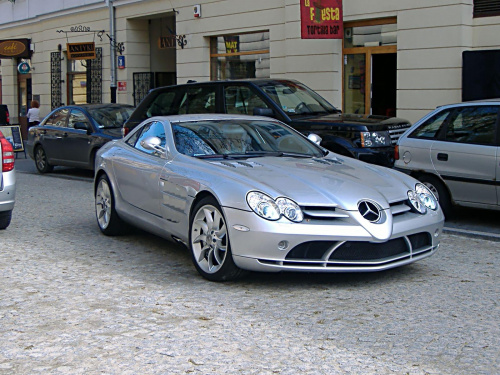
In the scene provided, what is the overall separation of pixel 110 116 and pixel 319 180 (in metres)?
10.1

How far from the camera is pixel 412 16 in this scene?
16.7m

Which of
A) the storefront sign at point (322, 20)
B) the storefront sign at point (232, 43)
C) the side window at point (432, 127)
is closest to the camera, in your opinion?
the side window at point (432, 127)

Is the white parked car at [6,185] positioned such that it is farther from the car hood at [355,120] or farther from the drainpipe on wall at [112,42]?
the drainpipe on wall at [112,42]

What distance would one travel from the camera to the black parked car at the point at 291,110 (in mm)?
11391

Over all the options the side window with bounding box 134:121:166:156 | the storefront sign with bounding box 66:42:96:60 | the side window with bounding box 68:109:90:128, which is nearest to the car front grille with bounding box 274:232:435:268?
the side window with bounding box 134:121:166:156

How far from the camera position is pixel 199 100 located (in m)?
13.2

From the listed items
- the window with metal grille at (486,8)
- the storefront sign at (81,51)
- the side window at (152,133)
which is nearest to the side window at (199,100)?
the side window at (152,133)

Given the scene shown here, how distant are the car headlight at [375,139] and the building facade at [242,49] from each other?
4.82m

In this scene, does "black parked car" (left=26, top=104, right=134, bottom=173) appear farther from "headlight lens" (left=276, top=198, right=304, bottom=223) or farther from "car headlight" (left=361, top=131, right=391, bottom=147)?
"headlight lens" (left=276, top=198, right=304, bottom=223)

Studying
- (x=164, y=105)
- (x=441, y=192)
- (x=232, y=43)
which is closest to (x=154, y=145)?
(x=441, y=192)

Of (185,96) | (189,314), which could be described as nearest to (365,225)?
(189,314)

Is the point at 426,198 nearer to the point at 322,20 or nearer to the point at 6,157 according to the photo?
the point at 6,157

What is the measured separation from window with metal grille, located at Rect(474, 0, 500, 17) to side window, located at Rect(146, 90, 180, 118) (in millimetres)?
6522

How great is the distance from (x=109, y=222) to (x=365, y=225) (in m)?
3.47
